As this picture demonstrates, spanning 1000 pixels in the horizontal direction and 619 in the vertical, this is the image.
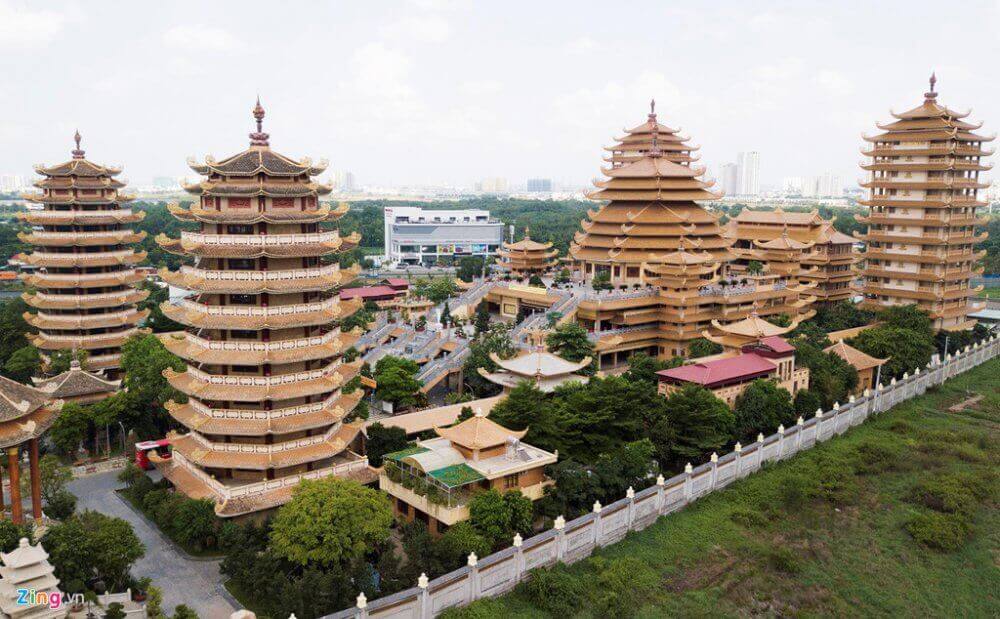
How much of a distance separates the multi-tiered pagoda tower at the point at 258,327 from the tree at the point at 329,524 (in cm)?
378

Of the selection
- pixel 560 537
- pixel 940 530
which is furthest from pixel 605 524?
pixel 940 530

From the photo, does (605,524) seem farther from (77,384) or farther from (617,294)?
(77,384)

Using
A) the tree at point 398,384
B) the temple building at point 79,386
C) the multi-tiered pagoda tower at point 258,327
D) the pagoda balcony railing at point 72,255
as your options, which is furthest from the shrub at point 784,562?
the pagoda balcony railing at point 72,255

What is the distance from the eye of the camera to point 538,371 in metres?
36.7

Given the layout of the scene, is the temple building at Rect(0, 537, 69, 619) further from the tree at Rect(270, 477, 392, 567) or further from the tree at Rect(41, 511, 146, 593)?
the tree at Rect(270, 477, 392, 567)

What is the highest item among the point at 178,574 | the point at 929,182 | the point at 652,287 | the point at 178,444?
the point at 929,182

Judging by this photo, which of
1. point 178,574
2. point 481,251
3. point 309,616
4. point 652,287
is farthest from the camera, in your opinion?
point 481,251

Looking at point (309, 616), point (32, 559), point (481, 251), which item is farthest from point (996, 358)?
point (481, 251)

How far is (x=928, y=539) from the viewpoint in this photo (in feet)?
86.0

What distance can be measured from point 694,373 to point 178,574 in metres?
21.4

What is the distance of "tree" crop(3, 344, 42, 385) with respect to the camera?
4041 cm

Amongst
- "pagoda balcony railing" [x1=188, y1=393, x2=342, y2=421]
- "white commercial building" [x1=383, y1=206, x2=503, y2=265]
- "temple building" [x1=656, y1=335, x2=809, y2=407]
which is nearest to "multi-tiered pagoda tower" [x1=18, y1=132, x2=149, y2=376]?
"pagoda balcony railing" [x1=188, y1=393, x2=342, y2=421]

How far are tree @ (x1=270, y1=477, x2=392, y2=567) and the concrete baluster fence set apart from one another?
109 inches

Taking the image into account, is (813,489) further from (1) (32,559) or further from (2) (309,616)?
(1) (32,559)
